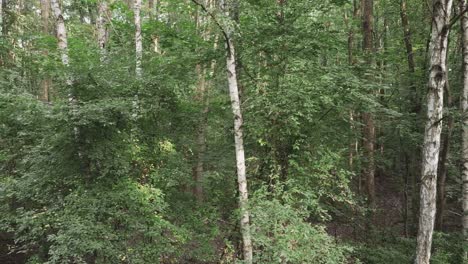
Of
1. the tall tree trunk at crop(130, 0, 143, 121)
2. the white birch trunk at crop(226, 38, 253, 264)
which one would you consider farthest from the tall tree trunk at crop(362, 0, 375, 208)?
the tall tree trunk at crop(130, 0, 143, 121)

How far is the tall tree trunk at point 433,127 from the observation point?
5371mm

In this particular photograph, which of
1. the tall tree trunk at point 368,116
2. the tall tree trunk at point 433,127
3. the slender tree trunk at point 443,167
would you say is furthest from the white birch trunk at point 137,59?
the slender tree trunk at point 443,167

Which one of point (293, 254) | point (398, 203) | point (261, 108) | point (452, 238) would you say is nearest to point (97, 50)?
point (261, 108)

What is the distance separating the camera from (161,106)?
7414mm

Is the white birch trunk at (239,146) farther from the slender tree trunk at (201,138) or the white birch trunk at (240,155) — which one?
the slender tree trunk at (201,138)

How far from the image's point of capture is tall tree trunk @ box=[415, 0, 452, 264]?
537cm

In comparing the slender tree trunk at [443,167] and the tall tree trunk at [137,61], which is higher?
the tall tree trunk at [137,61]

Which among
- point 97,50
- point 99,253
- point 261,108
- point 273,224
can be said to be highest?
point 97,50

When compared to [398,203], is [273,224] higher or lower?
higher

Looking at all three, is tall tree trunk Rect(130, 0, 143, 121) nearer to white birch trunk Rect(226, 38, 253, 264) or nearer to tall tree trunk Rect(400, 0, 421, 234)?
white birch trunk Rect(226, 38, 253, 264)

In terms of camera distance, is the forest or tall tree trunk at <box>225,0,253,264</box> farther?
tall tree trunk at <box>225,0,253,264</box>

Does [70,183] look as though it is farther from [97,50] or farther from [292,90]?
[292,90]

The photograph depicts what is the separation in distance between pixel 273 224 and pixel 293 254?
1.97 ft

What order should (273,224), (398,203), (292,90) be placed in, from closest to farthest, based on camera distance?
(273,224) → (292,90) → (398,203)
